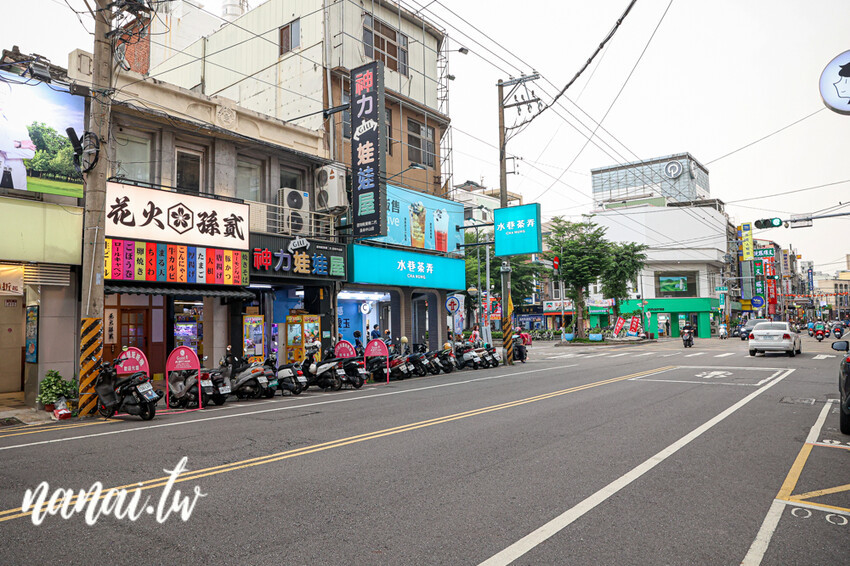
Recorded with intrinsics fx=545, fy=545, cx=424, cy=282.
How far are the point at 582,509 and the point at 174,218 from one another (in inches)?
573

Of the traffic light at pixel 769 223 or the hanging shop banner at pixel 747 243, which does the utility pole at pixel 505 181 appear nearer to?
the traffic light at pixel 769 223

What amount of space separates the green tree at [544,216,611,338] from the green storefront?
1991 centimetres

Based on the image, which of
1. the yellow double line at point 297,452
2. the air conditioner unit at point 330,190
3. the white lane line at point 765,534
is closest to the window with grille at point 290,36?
the air conditioner unit at point 330,190

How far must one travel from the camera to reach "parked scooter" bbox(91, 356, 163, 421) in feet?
35.1

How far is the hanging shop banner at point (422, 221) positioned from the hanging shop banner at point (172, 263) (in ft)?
25.7

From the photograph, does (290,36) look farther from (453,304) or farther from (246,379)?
(246,379)

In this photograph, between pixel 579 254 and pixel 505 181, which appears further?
pixel 579 254

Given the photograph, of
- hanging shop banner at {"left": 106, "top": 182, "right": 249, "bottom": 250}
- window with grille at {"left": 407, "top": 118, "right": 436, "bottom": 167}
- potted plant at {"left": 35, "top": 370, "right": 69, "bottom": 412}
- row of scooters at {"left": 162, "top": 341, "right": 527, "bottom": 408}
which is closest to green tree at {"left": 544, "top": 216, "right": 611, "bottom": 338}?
window with grille at {"left": 407, "top": 118, "right": 436, "bottom": 167}

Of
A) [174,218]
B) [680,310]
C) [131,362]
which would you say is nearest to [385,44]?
[174,218]

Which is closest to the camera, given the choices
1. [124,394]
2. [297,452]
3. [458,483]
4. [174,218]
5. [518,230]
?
[458,483]

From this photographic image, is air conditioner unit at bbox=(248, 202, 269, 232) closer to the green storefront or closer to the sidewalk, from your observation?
the sidewalk

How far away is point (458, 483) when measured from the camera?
5855 millimetres

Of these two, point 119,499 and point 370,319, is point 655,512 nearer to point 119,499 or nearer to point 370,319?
point 119,499

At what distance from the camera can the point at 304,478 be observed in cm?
609
